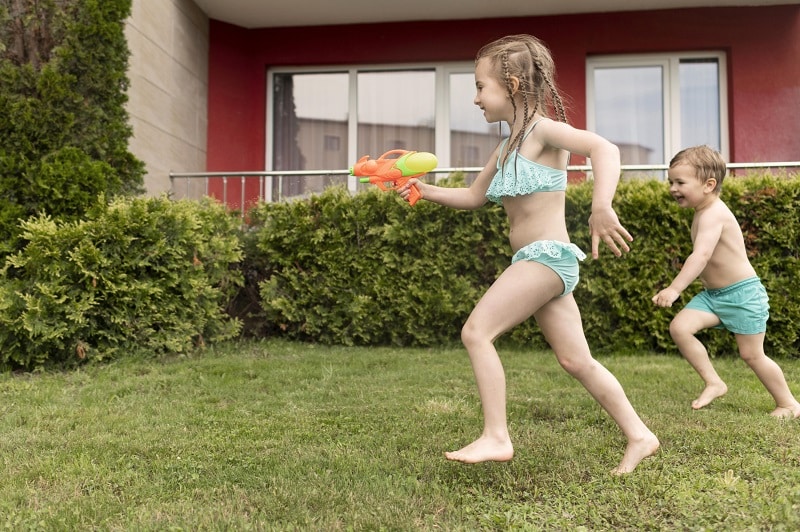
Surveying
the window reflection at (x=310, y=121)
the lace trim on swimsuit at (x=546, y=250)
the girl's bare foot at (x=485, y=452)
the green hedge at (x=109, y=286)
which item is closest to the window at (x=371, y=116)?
the window reflection at (x=310, y=121)

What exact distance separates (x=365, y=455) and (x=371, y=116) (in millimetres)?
8058

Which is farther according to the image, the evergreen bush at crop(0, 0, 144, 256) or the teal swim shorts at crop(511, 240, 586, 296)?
the evergreen bush at crop(0, 0, 144, 256)

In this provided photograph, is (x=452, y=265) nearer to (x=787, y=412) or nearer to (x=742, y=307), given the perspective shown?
(x=742, y=307)

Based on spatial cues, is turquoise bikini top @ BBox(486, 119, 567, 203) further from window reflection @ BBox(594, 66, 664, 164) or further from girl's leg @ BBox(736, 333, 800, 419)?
window reflection @ BBox(594, 66, 664, 164)

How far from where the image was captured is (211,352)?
5.75 m

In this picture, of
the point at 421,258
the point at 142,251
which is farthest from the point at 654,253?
the point at 142,251

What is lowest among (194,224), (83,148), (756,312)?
(756,312)

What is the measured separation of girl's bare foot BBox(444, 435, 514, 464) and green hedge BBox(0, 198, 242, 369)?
3603mm

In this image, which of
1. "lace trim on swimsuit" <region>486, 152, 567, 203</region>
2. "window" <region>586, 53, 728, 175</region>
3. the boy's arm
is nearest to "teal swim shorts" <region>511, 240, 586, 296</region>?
"lace trim on swimsuit" <region>486, 152, 567, 203</region>

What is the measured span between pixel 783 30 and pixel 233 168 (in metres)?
8.38

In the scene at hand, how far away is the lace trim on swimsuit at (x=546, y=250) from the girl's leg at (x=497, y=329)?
0.04 meters

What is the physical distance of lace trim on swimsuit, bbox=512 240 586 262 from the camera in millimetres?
2518

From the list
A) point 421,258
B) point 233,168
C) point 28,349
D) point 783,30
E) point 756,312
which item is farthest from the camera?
point 233,168

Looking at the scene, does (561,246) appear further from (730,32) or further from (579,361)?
(730,32)
